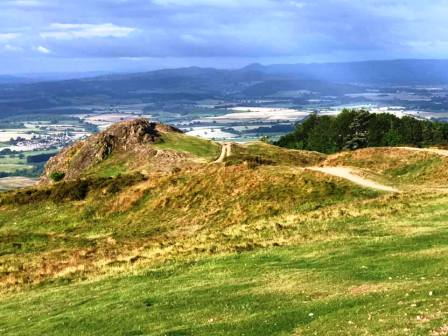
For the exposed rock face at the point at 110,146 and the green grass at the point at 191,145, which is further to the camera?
the exposed rock face at the point at 110,146

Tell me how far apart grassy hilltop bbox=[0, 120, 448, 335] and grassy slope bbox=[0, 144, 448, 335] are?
12 cm

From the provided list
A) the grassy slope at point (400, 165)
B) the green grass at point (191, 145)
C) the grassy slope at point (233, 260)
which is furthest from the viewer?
the green grass at point (191, 145)

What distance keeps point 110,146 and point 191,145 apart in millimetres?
13955

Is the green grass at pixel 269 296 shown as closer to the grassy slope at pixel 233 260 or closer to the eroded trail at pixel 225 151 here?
the grassy slope at pixel 233 260

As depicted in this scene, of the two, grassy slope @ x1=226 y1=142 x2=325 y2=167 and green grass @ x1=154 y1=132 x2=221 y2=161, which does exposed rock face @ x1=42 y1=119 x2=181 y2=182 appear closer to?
green grass @ x1=154 y1=132 x2=221 y2=161

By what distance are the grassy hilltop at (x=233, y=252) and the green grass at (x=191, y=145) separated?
73.8ft

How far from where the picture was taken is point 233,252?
123 feet

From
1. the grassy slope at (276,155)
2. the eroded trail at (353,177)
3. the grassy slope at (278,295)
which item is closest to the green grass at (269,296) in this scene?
the grassy slope at (278,295)

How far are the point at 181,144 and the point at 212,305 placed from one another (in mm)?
76958

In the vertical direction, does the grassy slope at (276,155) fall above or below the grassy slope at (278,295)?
below

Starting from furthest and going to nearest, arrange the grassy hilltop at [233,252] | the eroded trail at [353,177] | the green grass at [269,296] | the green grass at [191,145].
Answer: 1. the green grass at [191,145]
2. the eroded trail at [353,177]
3. the grassy hilltop at [233,252]
4. the green grass at [269,296]

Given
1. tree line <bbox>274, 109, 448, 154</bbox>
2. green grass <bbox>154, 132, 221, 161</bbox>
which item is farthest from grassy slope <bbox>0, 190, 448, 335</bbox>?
tree line <bbox>274, 109, 448, 154</bbox>

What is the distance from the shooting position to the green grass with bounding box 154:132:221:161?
97.6 m

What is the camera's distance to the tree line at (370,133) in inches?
5685
